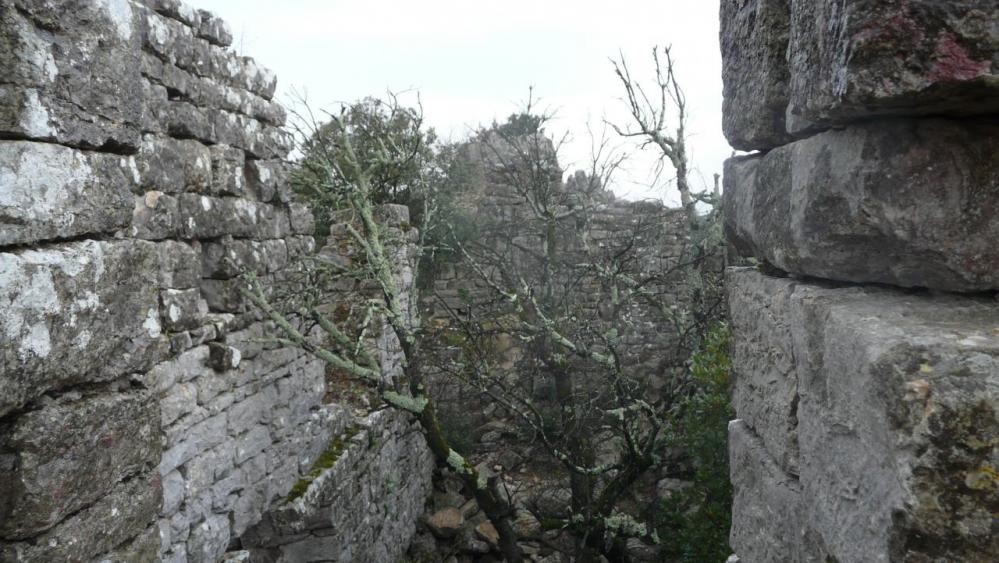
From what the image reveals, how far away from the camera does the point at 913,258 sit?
120 cm

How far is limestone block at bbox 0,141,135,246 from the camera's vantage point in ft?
4.89

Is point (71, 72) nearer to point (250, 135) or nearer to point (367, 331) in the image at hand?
point (250, 135)

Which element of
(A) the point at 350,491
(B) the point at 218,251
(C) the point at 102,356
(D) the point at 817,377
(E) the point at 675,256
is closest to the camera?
(D) the point at 817,377

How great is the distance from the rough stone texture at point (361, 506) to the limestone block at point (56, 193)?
3293 mm

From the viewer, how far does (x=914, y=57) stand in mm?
1057

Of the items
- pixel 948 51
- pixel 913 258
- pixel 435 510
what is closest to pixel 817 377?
pixel 913 258

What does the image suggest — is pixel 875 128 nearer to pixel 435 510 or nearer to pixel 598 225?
pixel 435 510

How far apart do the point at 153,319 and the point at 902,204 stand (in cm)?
188

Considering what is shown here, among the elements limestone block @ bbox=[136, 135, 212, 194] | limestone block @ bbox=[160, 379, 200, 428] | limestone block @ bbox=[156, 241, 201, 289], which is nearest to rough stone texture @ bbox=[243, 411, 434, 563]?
limestone block @ bbox=[160, 379, 200, 428]

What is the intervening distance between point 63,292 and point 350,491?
4.42m

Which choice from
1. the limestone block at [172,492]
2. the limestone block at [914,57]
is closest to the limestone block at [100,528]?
the limestone block at [172,492]

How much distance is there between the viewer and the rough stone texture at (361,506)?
467 cm

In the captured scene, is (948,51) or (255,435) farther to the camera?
(255,435)

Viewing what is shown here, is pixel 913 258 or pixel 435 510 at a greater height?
pixel 913 258
